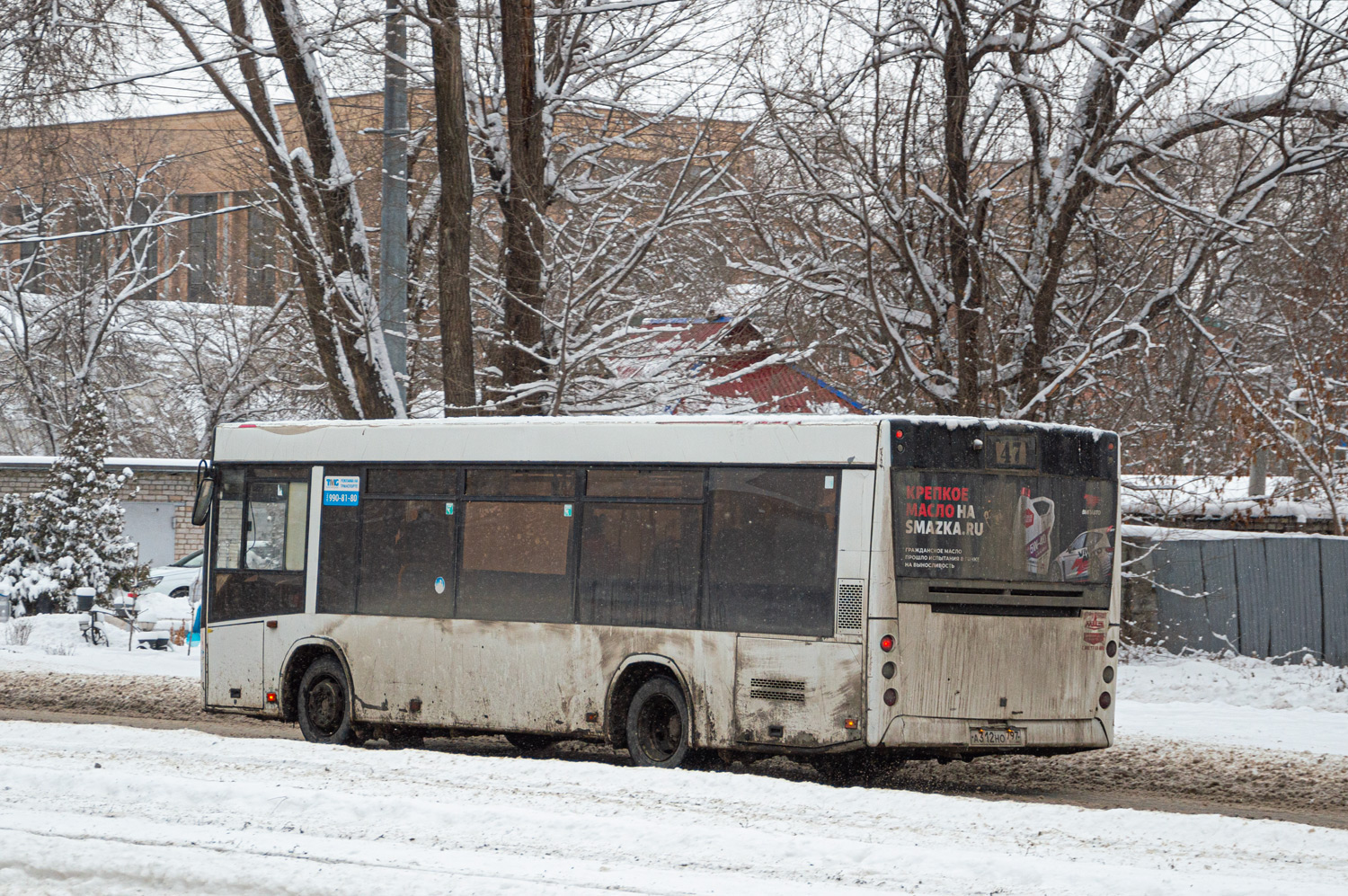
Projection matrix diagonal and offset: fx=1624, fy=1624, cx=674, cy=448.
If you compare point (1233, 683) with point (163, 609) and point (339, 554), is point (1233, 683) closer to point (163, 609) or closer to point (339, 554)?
point (339, 554)

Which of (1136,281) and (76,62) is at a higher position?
(76,62)

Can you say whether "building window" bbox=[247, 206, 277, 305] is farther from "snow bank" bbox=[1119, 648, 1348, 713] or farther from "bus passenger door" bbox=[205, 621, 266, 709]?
"snow bank" bbox=[1119, 648, 1348, 713]

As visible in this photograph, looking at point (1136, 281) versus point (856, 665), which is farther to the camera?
point (1136, 281)

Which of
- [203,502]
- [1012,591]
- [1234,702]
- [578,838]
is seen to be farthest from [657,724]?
[1234,702]

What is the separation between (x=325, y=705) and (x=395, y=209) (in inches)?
248

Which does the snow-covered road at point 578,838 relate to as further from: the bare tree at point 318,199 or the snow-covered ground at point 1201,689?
the bare tree at point 318,199

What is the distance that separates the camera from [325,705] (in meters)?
13.6

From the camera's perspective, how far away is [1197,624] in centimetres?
2061

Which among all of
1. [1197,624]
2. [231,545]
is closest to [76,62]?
[231,545]

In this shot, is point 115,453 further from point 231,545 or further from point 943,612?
point 943,612

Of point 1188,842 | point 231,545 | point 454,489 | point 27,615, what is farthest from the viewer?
point 27,615

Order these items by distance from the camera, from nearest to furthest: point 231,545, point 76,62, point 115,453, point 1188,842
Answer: point 1188,842 < point 231,545 < point 76,62 < point 115,453

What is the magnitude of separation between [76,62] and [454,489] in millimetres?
8781

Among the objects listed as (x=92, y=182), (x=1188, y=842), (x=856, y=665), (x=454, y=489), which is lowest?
(x=1188, y=842)
